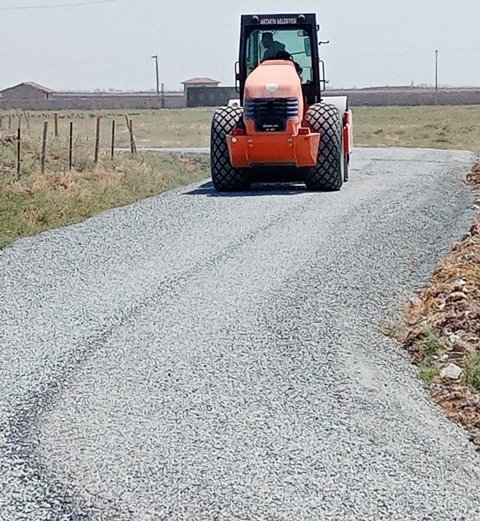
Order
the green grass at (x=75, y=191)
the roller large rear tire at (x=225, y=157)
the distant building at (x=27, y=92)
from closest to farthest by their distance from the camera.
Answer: the green grass at (x=75, y=191) → the roller large rear tire at (x=225, y=157) → the distant building at (x=27, y=92)

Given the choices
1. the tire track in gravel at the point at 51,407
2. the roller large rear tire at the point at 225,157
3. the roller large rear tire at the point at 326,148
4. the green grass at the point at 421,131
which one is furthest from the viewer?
the green grass at the point at 421,131

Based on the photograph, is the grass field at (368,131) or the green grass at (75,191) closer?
the green grass at (75,191)

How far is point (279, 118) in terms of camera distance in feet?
61.7

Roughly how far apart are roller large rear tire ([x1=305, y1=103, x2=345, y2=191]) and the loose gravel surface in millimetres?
4980

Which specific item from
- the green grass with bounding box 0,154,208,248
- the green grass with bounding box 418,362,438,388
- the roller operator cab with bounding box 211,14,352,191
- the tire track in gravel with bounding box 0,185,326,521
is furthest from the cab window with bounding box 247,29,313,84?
the green grass with bounding box 418,362,438,388

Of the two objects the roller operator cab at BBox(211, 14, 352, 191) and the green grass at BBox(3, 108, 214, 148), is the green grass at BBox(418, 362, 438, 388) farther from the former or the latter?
the green grass at BBox(3, 108, 214, 148)

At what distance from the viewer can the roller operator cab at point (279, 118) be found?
18812mm

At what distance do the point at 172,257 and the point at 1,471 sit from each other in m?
6.92

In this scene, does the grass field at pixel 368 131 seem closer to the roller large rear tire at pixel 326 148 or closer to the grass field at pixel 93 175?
the grass field at pixel 93 175

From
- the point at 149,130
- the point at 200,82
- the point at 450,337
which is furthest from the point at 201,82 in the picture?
the point at 450,337

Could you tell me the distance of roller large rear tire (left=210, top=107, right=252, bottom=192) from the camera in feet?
64.4

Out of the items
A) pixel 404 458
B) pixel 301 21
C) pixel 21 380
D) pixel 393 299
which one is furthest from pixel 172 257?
pixel 301 21

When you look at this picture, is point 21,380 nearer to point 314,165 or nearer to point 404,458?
point 404,458

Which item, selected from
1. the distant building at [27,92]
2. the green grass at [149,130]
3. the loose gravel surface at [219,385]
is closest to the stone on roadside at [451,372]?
the loose gravel surface at [219,385]
